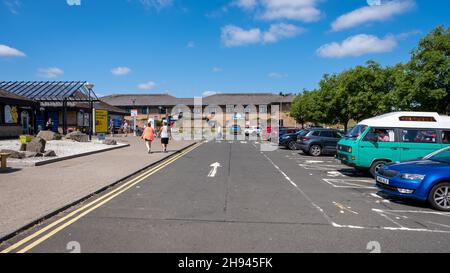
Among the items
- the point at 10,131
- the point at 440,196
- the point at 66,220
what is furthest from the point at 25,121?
the point at 440,196

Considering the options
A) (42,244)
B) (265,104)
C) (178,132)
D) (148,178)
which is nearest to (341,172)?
(148,178)

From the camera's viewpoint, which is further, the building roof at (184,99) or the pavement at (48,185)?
the building roof at (184,99)

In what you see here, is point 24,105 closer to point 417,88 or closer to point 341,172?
point 341,172

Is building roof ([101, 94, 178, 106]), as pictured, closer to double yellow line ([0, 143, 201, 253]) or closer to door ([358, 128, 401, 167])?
door ([358, 128, 401, 167])

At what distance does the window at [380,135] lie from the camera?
11.5 metres

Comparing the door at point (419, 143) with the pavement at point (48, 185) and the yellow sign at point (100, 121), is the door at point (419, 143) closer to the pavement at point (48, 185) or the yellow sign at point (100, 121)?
the pavement at point (48, 185)

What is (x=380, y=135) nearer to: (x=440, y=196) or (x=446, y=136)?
(x=446, y=136)

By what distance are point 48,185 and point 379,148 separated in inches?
391

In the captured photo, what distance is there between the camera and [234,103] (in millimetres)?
87812

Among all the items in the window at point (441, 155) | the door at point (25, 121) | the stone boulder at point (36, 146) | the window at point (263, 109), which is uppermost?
the window at point (263, 109)

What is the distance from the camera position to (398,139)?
11.4 m

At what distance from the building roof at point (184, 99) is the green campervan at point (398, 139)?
74332 mm

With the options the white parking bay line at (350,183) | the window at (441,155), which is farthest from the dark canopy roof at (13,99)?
the window at (441,155)
